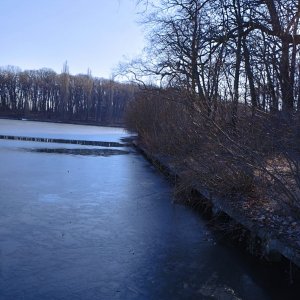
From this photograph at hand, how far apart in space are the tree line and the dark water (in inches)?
4410

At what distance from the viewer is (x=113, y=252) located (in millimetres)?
8805

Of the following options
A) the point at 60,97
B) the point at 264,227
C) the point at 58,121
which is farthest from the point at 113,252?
the point at 60,97

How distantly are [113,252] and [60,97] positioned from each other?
12584 cm

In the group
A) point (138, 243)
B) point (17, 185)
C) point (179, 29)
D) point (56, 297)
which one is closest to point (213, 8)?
point (179, 29)

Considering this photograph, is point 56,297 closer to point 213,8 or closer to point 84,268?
point 84,268

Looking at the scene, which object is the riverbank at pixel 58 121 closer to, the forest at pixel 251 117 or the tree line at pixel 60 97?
the tree line at pixel 60 97

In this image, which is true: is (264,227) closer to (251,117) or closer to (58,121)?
(251,117)

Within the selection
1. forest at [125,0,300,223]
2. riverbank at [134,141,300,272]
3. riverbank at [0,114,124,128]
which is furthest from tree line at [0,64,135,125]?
riverbank at [134,141,300,272]

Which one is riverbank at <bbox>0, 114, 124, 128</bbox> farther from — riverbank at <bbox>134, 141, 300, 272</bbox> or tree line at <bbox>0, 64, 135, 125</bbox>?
riverbank at <bbox>134, 141, 300, 272</bbox>

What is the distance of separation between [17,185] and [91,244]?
280 inches

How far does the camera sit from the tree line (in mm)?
127000

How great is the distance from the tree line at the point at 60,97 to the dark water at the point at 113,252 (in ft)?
367

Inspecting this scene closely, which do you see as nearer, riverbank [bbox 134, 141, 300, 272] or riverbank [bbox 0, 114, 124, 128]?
riverbank [bbox 134, 141, 300, 272]

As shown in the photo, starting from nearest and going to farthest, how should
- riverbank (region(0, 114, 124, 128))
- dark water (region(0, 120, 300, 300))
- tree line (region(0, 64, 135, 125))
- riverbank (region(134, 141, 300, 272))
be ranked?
1. dark water (region(0, 120, 300, 300))
2. riverbank (region(134, 141, 300, 272))
3. riverbank (region(0, 114, 124, 128))
4. tree line (region(0, 64, 135, 125))
